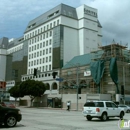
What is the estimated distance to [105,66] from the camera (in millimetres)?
57312

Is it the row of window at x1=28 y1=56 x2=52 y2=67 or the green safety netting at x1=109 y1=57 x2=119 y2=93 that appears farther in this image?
the row of window at x1=28 y1=56 x2=52 y2=67

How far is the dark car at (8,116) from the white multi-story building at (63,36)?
61134 mm

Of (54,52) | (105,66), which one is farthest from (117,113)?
(54,52)

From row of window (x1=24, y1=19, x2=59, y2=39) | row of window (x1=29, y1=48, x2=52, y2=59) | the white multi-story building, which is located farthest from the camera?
row of window (x1=29, y1=48, x2=52, y2=59)

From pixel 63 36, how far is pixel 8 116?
218 ft

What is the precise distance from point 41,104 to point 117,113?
4923 cm

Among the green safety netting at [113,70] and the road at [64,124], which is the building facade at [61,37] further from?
the road at [64,124]

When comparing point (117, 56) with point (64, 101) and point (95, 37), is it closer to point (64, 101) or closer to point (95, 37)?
point (64, 101)

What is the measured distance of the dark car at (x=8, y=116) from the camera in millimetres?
13945

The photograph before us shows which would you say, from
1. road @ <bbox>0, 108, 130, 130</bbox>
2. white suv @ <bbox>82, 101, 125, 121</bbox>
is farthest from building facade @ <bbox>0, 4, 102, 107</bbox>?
road @ <bbox>0, 108, 130, 130</bbox>

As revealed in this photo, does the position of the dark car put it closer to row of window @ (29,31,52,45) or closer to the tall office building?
the tall office building

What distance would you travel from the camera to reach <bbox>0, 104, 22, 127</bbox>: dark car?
13.9m

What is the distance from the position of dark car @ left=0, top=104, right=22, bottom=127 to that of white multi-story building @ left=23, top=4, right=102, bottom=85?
61134 millimetres

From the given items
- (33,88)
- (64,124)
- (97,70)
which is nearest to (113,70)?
(97,70)
